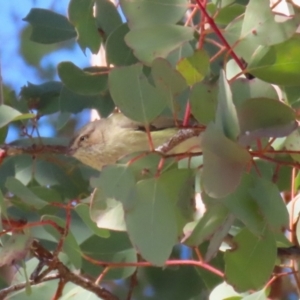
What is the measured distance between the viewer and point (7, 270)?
1.59 metres

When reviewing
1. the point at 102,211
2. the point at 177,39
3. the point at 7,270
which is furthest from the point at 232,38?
the point at 7,270

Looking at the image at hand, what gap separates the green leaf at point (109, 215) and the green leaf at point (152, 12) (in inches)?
9.4

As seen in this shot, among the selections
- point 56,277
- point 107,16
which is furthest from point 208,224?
point 107,16

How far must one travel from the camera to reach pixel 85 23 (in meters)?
1.13

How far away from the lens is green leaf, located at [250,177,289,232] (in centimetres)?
77

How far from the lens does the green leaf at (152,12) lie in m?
0.87

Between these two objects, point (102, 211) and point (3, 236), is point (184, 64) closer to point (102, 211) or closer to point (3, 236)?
point (102, 211)

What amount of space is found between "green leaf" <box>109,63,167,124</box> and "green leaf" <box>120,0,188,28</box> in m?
0.10

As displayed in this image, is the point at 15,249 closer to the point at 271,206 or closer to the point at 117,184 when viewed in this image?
the point at 117,184

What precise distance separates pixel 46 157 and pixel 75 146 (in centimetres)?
21

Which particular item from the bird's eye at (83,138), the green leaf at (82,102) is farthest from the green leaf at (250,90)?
Result: the bird's eye at (83,138)

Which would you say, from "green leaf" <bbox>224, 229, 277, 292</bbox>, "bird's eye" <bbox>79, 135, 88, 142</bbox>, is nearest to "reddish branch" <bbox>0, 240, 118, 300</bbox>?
"green leaf" <bbox>224, 229, 277, 292</bbox>

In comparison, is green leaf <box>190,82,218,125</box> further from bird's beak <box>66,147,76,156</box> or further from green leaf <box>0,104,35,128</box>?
bird's beak <box>66,147,76,156</box>

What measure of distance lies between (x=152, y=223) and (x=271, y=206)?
5.7 inches
